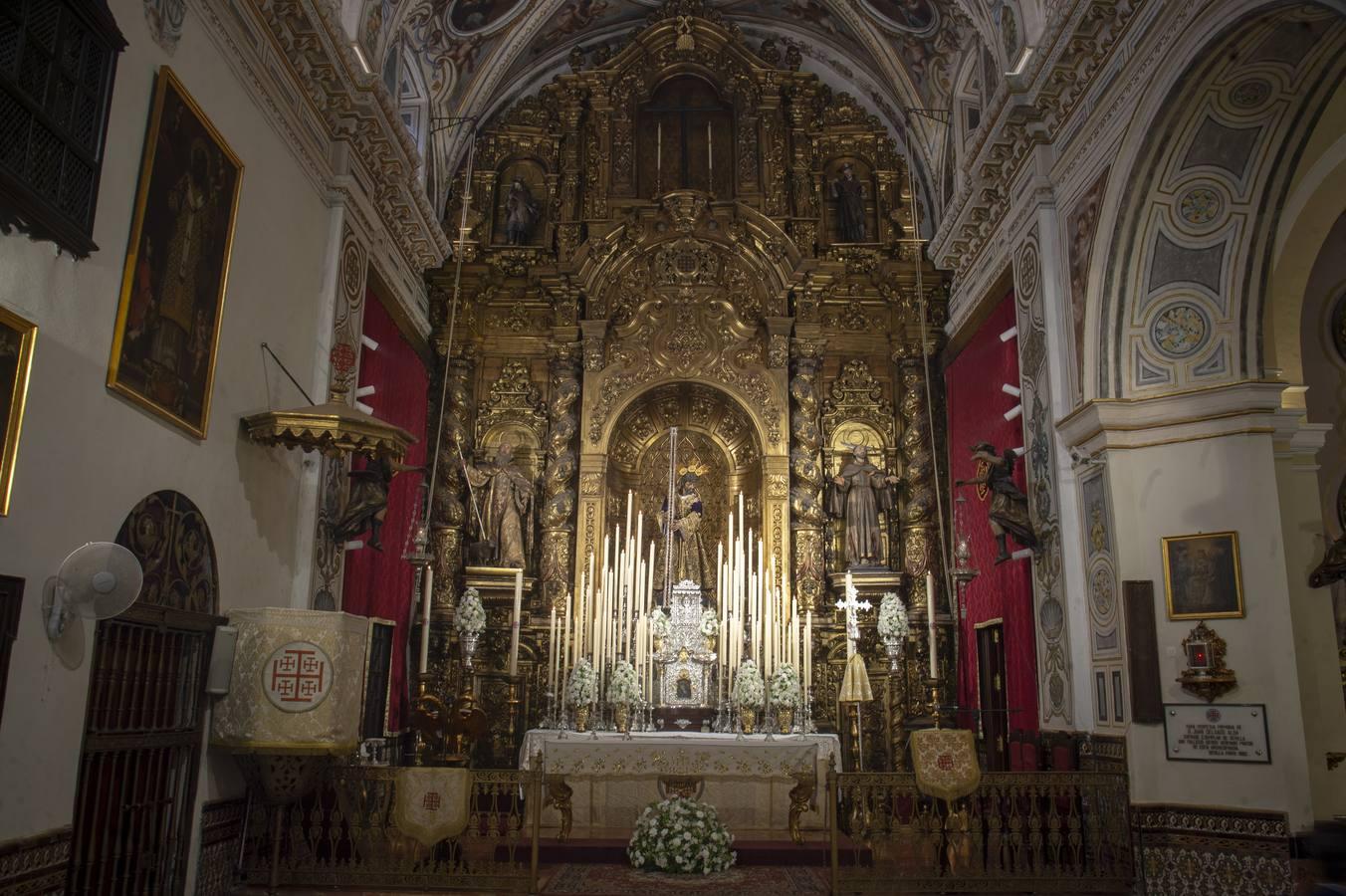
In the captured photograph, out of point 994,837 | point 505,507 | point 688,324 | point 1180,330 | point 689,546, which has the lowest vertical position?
point 994,837

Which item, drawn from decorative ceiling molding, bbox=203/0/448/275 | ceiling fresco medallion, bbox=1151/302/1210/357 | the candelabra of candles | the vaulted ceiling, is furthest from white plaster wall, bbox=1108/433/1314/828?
decorative ceiling molding, bbox=203/0/448/275

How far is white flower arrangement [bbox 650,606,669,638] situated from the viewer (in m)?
12.0

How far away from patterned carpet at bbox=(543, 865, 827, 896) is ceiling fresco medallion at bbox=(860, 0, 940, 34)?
1057 centimetres

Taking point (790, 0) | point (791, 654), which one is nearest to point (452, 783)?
point (791, 654)

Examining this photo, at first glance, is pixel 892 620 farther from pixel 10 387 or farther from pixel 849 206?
pixel 10 387

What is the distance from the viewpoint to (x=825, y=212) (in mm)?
15875

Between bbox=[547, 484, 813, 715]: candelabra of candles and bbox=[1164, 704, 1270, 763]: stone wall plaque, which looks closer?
bbox=[1164, 704, 1270, 763]: stone wall plaque

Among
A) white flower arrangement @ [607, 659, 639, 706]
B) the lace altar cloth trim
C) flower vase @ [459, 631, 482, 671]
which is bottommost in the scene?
the lace altar cloth trim

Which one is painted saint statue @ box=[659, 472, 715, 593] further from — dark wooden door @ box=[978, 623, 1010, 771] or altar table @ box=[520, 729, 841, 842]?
altar table @ box=[520, 729, 841, 842]

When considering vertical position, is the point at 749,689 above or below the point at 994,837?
above

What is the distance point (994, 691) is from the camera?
12.6 m

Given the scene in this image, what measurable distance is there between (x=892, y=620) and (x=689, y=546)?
3.08m

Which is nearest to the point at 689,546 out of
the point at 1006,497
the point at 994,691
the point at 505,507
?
the point at 505,507

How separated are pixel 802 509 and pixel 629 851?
6297 millimetres
